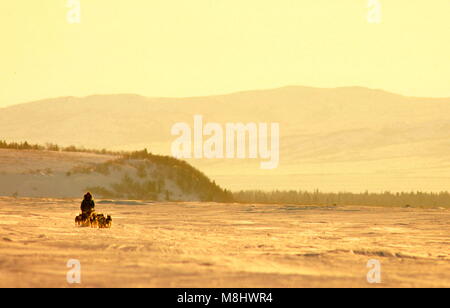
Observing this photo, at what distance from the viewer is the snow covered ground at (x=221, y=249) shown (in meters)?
10.3

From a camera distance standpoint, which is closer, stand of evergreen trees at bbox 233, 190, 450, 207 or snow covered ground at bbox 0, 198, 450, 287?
snow covered ground at bbox 0, 198, 450, 287

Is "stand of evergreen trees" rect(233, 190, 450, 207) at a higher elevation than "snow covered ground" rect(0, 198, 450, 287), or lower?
higher

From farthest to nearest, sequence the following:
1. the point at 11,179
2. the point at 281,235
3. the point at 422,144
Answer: the point at 422,144
the point at 11,179
the point at 281,235

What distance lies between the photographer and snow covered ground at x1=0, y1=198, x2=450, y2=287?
10.3 metres

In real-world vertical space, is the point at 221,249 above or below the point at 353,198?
below

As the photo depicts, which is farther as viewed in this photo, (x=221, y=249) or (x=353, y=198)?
(x=353, y=198)

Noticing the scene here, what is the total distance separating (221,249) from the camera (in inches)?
543

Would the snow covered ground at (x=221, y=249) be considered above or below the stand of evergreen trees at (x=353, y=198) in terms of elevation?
below

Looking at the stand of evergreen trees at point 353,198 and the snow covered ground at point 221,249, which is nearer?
the snow covered ground at point 221,249

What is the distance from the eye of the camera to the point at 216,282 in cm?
997
